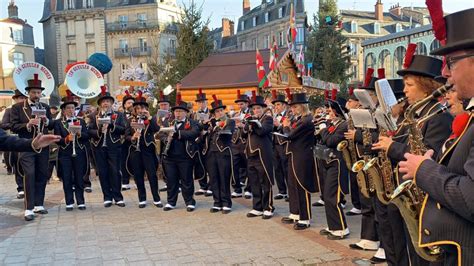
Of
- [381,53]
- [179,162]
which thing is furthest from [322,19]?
[179,162]

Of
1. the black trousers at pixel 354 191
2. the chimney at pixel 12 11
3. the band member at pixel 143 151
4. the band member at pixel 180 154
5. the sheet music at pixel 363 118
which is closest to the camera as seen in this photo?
the sheet music at pixel 363 118

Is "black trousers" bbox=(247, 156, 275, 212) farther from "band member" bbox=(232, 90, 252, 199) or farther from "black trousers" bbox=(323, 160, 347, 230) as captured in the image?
"black trousers" bbox=(323, 160, 347, 230)

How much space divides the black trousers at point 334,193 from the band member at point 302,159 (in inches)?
22.7

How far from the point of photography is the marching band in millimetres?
2598

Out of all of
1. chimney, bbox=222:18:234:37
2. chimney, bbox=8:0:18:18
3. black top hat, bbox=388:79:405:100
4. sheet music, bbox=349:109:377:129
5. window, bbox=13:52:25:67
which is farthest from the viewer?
chimney, bbox=222:18:234:37

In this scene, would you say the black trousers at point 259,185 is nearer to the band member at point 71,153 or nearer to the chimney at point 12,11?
the band member at point 71,153

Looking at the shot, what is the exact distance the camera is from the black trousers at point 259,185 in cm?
834

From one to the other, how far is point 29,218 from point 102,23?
170ft

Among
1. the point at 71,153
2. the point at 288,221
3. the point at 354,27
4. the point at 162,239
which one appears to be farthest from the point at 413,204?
the point at 354,27

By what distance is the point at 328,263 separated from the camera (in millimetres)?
5691

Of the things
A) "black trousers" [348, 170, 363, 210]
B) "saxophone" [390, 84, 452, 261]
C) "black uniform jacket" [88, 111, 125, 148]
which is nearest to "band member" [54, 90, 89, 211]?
"black uniform jacket" [88, 111, 125, 148]

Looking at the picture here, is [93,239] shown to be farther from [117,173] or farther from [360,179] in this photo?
[360,179]

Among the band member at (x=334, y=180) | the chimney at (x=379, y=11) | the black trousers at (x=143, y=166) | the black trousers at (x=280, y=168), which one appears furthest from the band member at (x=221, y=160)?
the chimney at (x=379, y=11)

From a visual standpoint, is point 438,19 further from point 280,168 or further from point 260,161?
point 280,168
